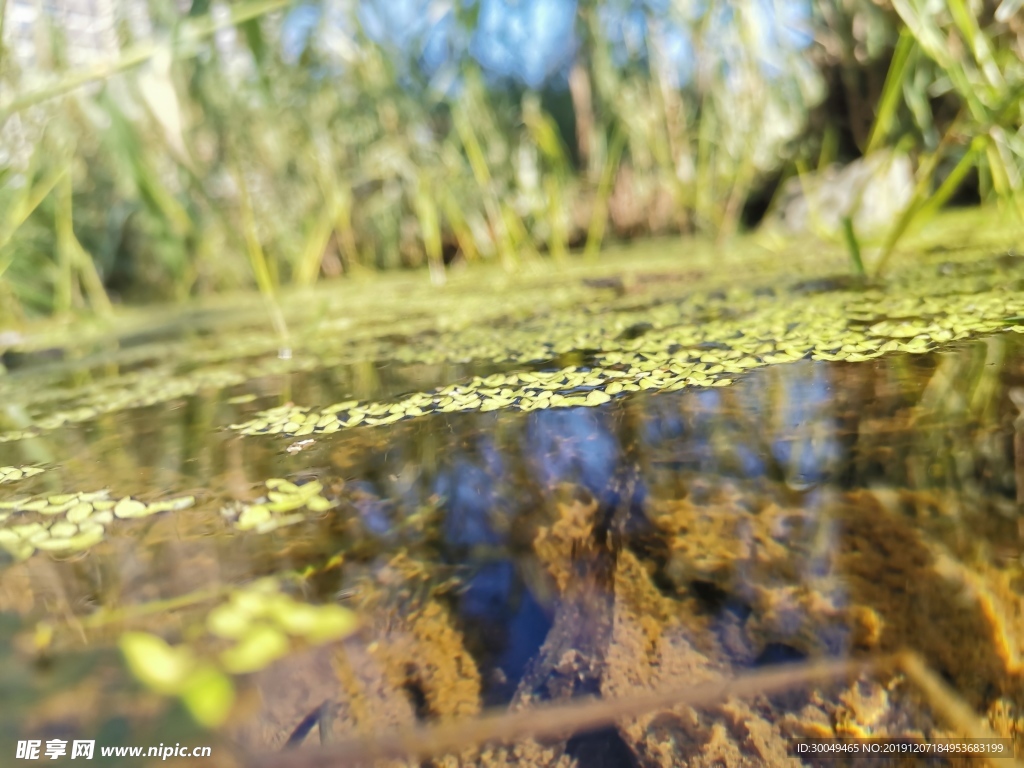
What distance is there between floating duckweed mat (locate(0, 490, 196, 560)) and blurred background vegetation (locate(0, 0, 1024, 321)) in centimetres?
59

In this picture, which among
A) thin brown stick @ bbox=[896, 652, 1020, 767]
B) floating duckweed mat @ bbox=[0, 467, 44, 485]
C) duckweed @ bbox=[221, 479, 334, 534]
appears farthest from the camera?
floating duckweed mat @ bbox=[0, 467, 44, 485]

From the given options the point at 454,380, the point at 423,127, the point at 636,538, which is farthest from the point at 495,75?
the point at 636,538

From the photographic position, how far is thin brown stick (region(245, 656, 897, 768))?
38 centimetres

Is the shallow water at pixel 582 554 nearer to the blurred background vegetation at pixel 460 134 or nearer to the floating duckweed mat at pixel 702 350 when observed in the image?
the floating duckweed mat at pixel 702 350

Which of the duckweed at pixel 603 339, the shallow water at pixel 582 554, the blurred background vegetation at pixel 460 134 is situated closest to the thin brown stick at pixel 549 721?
the shallow water at pixel 582 554

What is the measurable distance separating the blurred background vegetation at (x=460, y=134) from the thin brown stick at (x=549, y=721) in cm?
96

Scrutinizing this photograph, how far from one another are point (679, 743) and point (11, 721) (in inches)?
14.6

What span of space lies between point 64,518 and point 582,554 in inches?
19.3

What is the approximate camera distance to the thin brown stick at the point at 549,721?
382 millimetres

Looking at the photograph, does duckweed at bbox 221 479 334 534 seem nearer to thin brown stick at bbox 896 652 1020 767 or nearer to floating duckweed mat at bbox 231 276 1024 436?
→ floating duckweed mat at bbox 231 276 1024 436

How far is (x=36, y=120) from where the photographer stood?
2.30 meters

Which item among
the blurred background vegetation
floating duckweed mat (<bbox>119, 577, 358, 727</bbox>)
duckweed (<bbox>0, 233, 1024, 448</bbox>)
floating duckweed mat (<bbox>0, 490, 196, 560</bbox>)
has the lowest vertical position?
floating duckweed mat (<bbox>119, 577, 358, 727</bbox>)

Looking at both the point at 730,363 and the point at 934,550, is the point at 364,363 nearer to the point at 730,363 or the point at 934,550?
the point at 730,363

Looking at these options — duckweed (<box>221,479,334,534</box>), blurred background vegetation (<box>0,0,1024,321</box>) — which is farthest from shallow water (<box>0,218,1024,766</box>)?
blurred background vegetation (<box>0,0,1024,321</box>)
